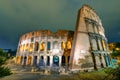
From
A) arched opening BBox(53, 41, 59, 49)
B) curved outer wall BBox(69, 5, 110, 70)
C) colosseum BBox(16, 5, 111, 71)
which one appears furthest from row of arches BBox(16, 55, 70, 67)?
curved outer wall BBox(69, 5, 110, 70)

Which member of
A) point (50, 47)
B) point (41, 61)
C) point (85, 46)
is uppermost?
point (50, 47)

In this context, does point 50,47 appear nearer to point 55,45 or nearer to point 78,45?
point 55,45

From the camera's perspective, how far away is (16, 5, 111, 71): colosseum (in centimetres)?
1973

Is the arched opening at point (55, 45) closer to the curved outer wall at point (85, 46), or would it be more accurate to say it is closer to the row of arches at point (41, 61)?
the row of arches at point (41, 61)

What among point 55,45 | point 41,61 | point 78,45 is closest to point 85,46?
point 78,45

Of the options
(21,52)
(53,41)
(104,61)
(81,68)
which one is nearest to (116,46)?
(104,61)

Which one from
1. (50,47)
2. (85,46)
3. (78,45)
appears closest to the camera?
(78,45)

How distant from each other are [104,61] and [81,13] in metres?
10.4

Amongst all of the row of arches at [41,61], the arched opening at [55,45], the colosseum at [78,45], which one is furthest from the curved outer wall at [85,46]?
the arched opening at [55,45]

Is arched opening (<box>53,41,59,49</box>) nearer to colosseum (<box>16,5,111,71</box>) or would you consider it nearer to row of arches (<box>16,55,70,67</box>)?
colosseum (<box>16,5,111,71</box>)

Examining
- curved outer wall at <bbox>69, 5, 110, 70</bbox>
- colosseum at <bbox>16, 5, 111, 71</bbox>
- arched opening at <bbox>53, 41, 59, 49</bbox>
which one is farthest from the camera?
arched opening at <bbox>53, 41, 59, 49</bbox>

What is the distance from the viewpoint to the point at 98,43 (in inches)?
914

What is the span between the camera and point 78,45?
19719mm

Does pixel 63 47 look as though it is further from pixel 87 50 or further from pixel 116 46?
pixel 116 46
